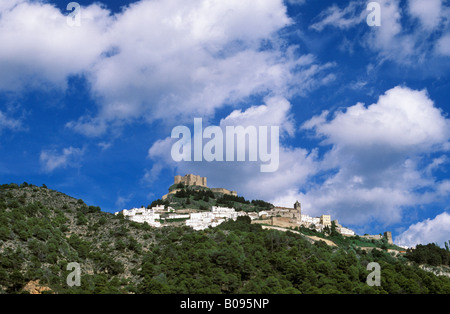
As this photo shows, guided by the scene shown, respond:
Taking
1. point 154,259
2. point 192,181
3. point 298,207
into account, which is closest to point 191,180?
point 192,181

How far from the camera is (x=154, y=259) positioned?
2549 inches

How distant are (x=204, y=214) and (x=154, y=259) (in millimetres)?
48463

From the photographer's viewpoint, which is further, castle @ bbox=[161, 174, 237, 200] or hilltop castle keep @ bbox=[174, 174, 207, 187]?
hilltop castle keep @ bbox=[174, 174, 207, 187]

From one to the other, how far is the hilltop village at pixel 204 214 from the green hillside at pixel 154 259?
23.2 metres

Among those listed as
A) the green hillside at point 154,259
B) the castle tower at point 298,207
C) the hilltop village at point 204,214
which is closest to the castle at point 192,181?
the hilltop village at point 204,214

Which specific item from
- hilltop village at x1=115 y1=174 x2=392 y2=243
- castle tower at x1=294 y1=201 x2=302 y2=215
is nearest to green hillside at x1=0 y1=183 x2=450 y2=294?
hilltop village at x1=115 y1=174 x2=392 y2=243

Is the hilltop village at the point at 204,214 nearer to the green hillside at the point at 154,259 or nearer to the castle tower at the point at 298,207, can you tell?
the castle tower at the point at 298,207

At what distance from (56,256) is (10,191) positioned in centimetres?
2452

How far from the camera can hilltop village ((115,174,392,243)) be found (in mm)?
109419

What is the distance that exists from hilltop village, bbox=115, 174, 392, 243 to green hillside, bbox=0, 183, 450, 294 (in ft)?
76.1

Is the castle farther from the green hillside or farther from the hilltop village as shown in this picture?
the green hillside

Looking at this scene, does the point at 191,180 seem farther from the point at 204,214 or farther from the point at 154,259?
the point at 154,259

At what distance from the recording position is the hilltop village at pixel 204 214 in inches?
4308
